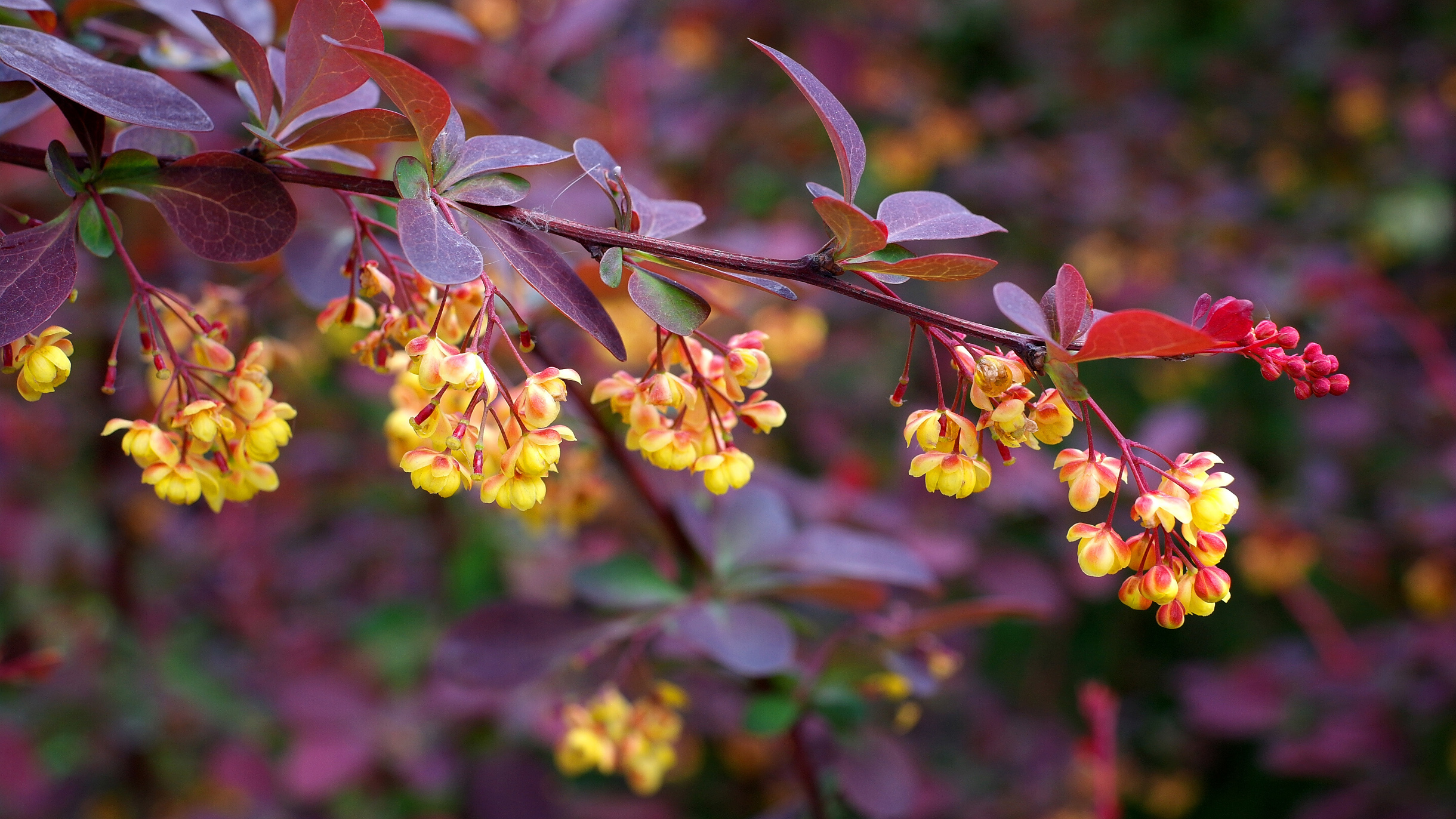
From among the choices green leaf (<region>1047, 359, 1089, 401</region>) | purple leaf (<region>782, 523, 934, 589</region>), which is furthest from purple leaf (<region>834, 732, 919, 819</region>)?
green leaf (<region>1047, 359, 1089, 401</region>)

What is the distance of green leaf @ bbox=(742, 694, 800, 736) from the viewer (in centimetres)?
101

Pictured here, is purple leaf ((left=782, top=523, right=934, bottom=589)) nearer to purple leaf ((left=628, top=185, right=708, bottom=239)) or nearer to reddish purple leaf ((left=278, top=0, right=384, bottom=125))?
purple leaf ((left=628, top=185, right=708, bottom=239))

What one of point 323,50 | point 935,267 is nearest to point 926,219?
point 935,267

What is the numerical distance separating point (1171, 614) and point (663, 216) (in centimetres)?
43

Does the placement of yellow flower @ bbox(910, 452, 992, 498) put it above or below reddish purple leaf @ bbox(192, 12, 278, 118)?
below

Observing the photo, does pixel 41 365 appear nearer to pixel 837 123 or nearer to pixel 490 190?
pixel 490 190

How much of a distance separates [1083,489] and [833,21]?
2.93 metres

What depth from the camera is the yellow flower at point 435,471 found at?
593 mm

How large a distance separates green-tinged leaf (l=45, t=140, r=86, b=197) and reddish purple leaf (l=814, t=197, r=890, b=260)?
460mm

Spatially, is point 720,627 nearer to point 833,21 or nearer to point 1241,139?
point 833,21

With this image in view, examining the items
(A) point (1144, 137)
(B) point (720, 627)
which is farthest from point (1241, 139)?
(B) point (720, 627)

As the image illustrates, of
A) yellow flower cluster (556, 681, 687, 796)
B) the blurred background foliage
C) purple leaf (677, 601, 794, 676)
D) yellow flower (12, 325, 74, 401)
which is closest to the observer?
yellow flower (12, 325, 74, 401)

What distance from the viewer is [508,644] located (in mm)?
1085

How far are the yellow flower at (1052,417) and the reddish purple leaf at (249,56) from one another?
54 cm
